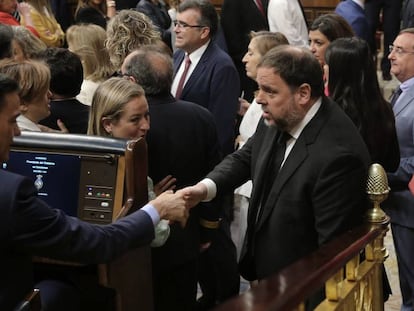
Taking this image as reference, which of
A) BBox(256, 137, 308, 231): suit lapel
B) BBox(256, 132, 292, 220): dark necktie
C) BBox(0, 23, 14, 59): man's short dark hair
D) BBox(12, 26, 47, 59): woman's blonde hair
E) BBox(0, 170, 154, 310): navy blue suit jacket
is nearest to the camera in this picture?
BBox(0, 170, 154, 310): navy blue suit jacket

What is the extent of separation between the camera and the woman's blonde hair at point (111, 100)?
3295 millimetres

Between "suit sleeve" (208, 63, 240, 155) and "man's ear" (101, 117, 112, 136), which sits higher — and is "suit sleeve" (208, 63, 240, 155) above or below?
below

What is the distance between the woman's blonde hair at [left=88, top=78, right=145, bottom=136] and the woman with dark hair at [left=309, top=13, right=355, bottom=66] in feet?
7.09

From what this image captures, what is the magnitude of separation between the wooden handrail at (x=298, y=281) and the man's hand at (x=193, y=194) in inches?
31.4

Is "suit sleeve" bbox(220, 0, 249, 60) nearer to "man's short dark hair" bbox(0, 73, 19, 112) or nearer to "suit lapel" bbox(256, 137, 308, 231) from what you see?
"suit lapel" bbox(256, 137, 308, 231)

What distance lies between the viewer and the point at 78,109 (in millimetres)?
3922

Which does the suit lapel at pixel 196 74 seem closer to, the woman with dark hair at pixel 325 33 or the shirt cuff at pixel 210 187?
the woman with dark hair at pixel 325 33

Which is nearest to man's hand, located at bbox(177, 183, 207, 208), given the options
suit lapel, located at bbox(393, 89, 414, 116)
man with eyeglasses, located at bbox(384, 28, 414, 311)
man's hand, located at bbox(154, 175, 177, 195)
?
man's hand, located at bbox(154, 175, 177, 195)

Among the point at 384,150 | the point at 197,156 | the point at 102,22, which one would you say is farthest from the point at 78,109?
the point at 102,22

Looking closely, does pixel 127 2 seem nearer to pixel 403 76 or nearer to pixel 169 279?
pixel 403 76

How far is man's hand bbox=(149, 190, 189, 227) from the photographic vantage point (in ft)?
9.71

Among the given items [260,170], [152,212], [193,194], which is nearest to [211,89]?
[193,194]

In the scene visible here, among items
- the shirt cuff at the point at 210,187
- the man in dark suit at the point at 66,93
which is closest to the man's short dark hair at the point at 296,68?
the shirt cuff at the point at 210,187

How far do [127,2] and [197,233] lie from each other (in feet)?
15.5
